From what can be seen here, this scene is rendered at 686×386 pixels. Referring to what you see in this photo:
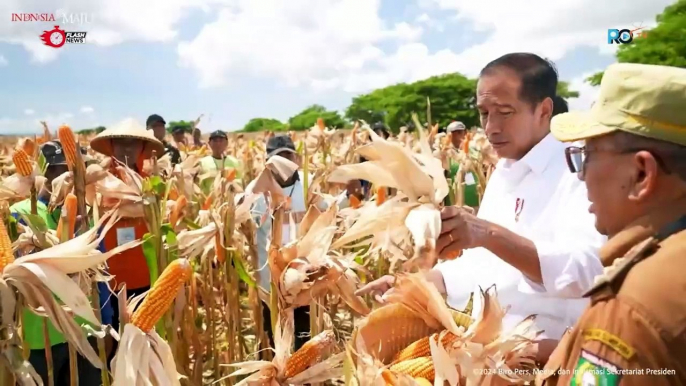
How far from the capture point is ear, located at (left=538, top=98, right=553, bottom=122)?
1.80 meters

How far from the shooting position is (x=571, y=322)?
1574 millimetres

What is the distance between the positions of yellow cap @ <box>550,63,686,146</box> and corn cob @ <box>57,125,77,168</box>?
1.44 m

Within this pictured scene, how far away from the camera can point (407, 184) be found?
1.35 metres

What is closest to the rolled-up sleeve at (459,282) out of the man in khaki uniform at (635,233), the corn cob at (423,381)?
the corn cob at (423,381)

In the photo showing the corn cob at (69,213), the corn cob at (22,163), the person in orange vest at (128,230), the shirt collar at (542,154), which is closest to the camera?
the corn cob at (69,213)

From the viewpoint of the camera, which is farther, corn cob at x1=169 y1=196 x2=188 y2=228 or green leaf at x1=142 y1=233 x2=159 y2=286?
corn cob at x1=169 y1=196 x2=188 y2=228

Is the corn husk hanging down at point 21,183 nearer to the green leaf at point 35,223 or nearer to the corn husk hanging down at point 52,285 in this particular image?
the green leaf at point 35,223

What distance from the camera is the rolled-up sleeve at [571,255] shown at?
56.3 inches

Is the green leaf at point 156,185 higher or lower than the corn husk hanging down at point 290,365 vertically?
higher

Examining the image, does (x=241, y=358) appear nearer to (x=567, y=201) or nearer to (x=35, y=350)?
(x=35, y=350)

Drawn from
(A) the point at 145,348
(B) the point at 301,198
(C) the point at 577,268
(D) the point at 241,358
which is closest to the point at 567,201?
(C) the point at 577,268

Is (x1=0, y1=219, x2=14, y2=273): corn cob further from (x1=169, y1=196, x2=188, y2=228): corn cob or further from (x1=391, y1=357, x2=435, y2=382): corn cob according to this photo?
(x1=169, y1=196, x2=188, y2=228): corn cob

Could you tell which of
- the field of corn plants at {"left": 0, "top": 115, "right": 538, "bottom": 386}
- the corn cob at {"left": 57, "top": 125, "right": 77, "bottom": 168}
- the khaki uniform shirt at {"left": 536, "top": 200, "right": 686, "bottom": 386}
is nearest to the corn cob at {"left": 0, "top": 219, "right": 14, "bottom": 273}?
the field of corn plants at {"left": 0, "top": 115, "right": 538, "bottom": 386}

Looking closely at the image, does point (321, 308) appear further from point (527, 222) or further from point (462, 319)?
point (527, 222)
